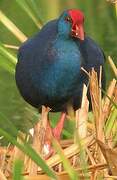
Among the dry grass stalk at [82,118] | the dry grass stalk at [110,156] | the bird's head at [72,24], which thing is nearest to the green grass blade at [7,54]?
the bird's head at [72,24]

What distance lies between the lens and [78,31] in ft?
11.5

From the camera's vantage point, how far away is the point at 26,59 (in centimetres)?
Answer: 365

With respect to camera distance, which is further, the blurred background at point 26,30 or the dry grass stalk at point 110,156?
the blurred background at point 26,30

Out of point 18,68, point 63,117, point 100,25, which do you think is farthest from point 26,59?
point 100,25

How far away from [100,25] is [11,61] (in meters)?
4.02

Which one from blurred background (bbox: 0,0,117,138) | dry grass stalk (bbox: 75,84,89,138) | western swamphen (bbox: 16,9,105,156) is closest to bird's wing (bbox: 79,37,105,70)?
western swamphen (bbox: 16,9,105,156)

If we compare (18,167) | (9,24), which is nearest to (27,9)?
(9,24)

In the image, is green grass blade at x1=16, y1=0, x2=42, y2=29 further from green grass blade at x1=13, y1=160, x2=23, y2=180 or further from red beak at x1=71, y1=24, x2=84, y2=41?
green grass blade at x1=13, y1=160, x2=23, y2=180

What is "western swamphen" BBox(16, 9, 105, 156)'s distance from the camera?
360 cm

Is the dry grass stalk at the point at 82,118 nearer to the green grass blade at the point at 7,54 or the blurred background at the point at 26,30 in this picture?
the blurred background at the point at 26,30

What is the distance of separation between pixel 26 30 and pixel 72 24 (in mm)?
3421

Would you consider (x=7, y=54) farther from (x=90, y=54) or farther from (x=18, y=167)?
(x=18, y=167)

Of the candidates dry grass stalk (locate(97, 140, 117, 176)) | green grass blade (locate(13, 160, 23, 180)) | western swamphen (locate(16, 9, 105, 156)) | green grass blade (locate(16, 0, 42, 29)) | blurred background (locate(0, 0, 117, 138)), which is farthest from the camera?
blurred background (locate(0, 0, 117, 138))

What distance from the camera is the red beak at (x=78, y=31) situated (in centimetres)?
348
